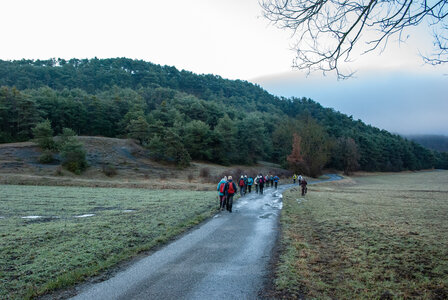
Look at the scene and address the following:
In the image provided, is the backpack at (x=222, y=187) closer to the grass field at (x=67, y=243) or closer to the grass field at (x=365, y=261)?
the grass field at (x=67, y=243)

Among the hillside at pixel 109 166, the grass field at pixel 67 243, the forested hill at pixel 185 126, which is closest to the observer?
the grass field at pixel 67 243

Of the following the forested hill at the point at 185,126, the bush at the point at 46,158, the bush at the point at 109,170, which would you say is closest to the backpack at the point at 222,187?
the bush at the point at 109,170

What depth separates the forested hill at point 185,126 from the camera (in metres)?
67.4

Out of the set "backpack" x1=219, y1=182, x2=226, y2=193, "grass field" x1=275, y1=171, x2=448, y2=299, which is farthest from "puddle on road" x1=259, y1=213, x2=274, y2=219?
"backpack" x1=219, y1=182, x2=226, y2=193

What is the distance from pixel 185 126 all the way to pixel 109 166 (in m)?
31.6

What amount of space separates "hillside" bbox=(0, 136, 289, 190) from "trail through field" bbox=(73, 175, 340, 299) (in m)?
25.0

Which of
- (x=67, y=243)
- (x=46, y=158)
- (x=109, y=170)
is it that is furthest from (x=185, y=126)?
(x=67, y=243)

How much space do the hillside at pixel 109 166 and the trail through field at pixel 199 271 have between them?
25.0 meters

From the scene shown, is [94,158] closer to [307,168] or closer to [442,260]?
[307,168]

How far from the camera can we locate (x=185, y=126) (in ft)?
265

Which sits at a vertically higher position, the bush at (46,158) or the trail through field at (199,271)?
the bush at (46,158)

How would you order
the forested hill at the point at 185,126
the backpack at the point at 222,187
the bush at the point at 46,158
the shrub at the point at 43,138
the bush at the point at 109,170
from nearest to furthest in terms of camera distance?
the backpack at the point at 222,187 → the bush at the point at 109,170 → the bush at the point at 46,158 → the shrub at the point at 43,138 → the forested hill at the point at 185,126

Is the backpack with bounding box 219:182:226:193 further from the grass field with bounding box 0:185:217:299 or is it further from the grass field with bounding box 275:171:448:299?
the grass field with bounding box 275:171:448:299

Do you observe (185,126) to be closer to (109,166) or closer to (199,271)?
(109,166)
